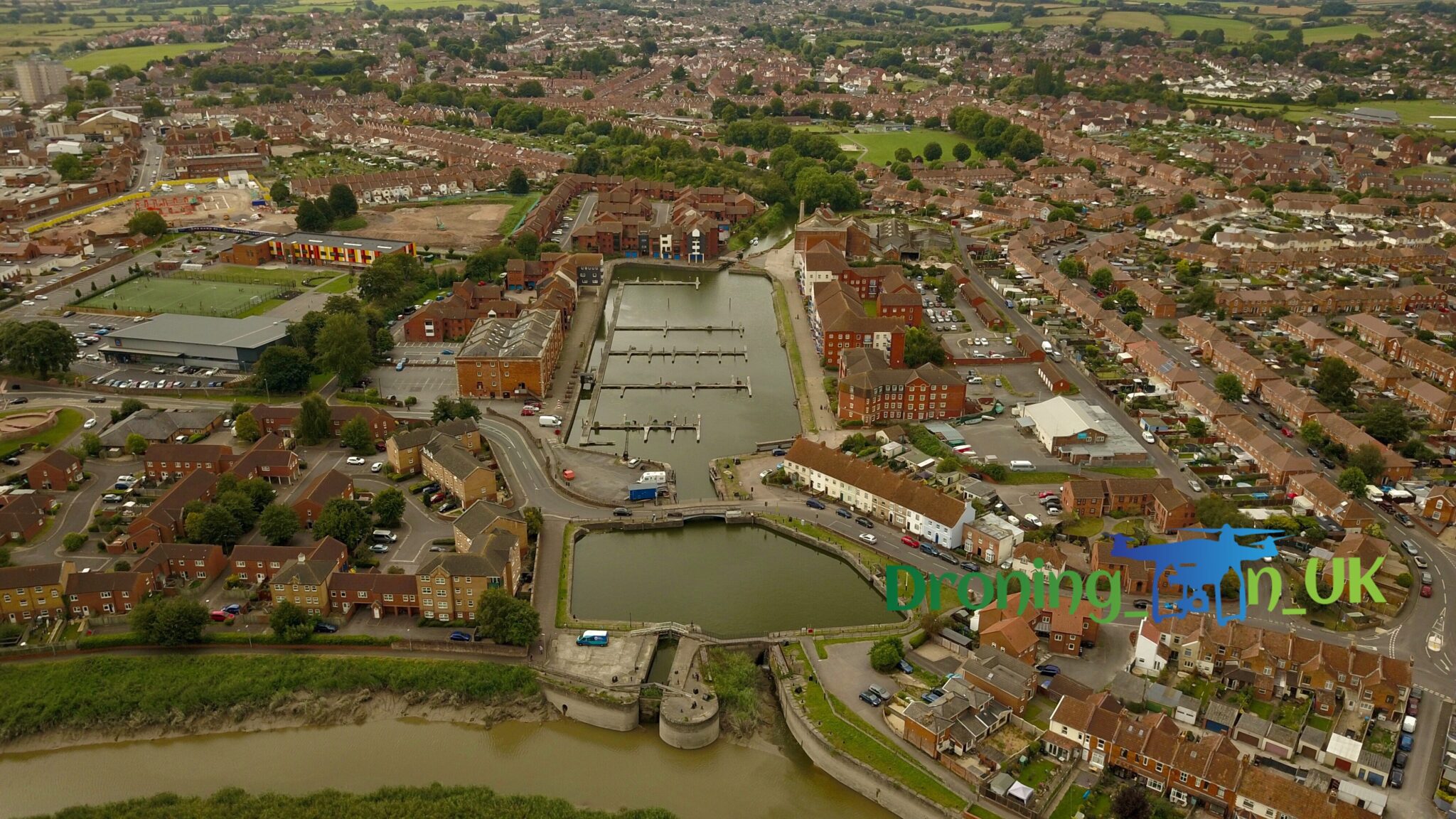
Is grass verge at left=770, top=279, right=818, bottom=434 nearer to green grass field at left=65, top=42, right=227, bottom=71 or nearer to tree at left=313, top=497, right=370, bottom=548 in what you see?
tree at left=313, top=497, right=370, bottom=548

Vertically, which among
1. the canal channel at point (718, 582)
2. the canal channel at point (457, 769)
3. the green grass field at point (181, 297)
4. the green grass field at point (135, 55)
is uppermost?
the green grass field at point (135, 55)

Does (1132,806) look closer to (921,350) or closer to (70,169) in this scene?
(921,350)

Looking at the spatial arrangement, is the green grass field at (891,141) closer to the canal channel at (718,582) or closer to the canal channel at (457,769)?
the canal channel at (718,582)

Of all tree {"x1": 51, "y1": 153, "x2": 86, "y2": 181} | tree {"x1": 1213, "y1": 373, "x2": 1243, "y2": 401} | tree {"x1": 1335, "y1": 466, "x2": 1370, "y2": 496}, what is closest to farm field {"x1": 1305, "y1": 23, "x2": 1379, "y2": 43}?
tree {"x1": 1213, "y1": 373, "x2": 1243, "y2": 401}

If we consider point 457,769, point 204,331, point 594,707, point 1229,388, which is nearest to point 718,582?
point 594,707

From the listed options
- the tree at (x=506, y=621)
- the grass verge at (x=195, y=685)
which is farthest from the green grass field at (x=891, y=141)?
the grass verge at (x=195, y=685)

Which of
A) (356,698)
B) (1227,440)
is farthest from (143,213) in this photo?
(1227,440)

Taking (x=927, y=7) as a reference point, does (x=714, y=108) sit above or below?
below

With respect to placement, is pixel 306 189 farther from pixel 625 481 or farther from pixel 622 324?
pixel 625 481
